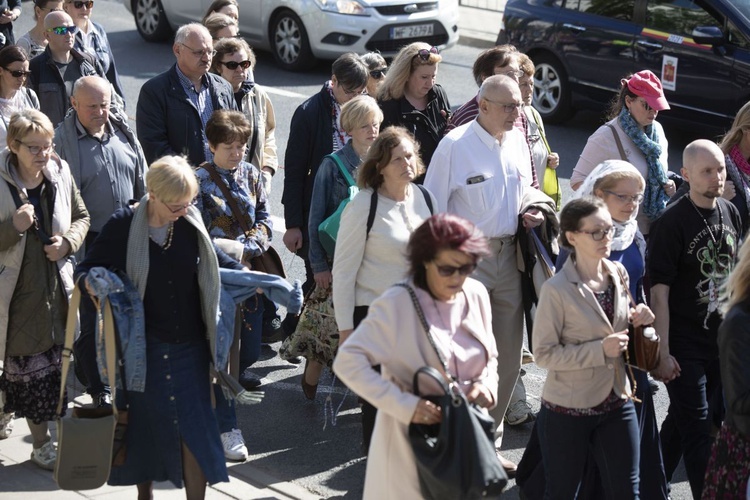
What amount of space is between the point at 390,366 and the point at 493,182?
2.24 m

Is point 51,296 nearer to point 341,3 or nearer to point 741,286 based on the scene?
point 741,286

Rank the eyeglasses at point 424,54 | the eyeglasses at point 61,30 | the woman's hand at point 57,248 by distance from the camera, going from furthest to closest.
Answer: the eyeglasses at point 61,30, the eyeglasses at point 424,54, the woman's hand at point 57,248

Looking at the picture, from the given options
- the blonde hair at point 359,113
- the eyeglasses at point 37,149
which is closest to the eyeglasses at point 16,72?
the eyeglasses at point 37,149

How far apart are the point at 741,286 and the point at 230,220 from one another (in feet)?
10.5

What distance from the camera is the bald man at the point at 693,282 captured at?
241 inches

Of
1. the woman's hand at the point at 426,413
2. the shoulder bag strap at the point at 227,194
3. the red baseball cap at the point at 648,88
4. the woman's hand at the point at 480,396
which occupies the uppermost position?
the red baseball cap at the point at 648,88

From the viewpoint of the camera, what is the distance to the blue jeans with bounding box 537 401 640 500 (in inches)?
214

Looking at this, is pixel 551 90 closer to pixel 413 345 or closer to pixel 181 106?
pixel 181 106

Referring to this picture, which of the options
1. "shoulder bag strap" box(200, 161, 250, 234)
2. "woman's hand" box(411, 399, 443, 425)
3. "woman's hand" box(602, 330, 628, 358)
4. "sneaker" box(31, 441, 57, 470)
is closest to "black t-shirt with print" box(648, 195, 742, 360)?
"woman's hand" box(602, 330, 628, 358)

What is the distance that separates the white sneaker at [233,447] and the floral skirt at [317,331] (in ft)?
2.43

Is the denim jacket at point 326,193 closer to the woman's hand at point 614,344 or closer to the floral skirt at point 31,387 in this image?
the floral skirt at point 31,387

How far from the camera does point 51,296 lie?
662 centimetres

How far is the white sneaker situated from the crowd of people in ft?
0.06

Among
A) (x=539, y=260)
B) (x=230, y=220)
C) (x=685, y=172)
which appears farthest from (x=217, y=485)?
(x=685, y=172)
